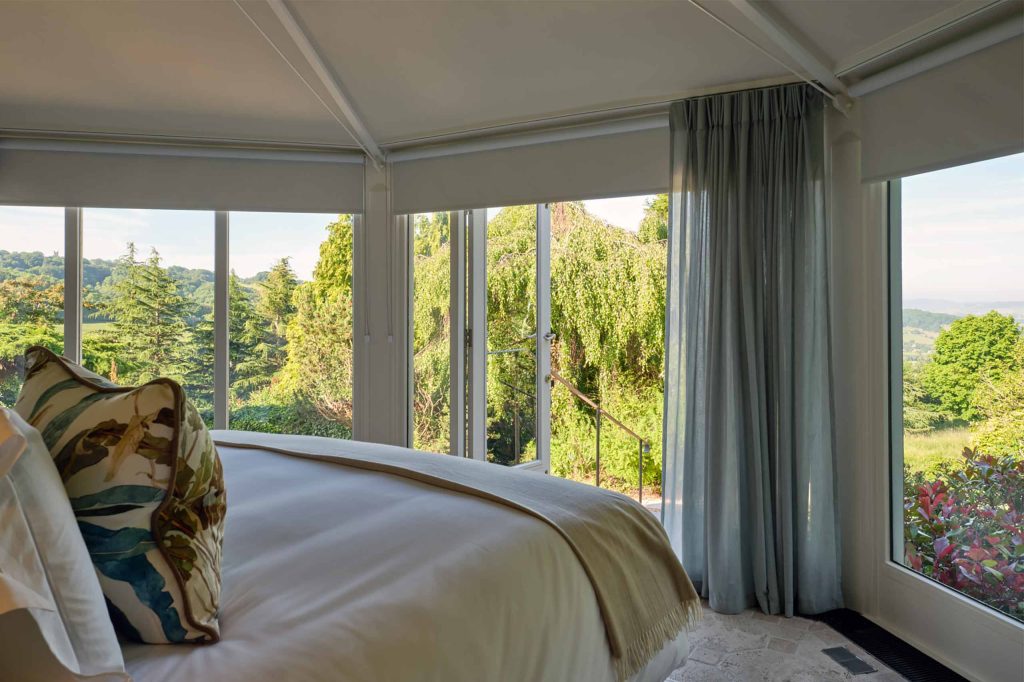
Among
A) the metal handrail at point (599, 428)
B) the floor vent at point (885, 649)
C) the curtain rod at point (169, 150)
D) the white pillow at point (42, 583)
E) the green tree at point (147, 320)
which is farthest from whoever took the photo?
the metal handrail at point (599, 428)

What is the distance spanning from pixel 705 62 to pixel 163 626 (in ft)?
8.34

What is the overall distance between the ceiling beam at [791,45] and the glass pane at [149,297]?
3113mm

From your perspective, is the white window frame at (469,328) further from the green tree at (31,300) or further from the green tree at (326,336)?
the green tree at (31,300)

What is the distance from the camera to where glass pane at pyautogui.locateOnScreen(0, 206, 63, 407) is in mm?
3844

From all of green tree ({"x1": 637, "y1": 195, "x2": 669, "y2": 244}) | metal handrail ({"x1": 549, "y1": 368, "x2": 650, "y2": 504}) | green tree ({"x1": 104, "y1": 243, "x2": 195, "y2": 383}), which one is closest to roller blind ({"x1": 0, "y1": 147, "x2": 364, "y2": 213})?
green tree ({"x1": 104, "y1": 243, "x2": 195, "y2": 383})

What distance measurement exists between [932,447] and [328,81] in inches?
110

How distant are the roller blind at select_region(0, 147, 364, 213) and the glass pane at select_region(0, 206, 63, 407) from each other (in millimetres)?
157

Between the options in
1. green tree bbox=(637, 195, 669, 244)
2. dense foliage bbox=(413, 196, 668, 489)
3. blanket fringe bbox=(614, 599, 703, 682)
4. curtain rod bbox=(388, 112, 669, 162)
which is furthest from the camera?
dense foliage bbox=(413, 196, 668, 489)

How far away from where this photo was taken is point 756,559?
2.83 m

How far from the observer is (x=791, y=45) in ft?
7.89

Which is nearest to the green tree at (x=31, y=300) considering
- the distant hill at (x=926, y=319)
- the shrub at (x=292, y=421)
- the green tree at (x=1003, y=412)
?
the shrub at (x=292, y=421)

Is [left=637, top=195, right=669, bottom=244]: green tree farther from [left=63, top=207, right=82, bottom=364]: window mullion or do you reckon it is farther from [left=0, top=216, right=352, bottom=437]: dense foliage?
[left=63, top=207, right=82, bottom=364]: window mullion

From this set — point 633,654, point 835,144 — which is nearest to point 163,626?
point 633,654

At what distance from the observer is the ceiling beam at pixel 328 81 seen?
2514 mm
